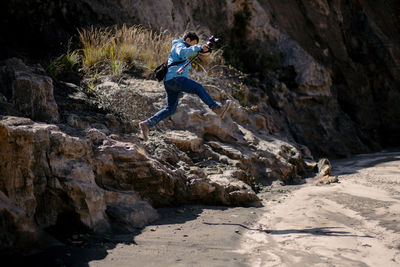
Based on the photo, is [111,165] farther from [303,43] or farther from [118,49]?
[303,43]

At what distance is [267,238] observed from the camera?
3920 millimetres

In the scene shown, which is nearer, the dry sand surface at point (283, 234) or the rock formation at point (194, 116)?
the dry sand surface at point (283, 234)

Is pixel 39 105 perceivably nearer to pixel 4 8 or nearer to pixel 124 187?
pixel 124 187

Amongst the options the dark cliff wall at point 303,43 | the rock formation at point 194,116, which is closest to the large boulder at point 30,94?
the rock formation at point 194,116

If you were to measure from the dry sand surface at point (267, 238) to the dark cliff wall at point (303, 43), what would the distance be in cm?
468

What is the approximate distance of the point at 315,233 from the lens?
157 inches

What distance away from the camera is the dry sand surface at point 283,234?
3279 mm

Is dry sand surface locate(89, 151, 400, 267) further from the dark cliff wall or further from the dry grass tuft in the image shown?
the dark cliff wall

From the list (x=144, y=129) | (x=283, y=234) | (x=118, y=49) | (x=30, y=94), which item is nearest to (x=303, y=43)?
(x=118, y=49)

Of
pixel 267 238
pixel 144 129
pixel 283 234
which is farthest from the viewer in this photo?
pixel 144 129

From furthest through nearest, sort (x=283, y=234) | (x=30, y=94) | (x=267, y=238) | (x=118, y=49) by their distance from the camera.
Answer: (x=118, y=49) < (x=30, y=94) < (x=283, y=234) < (x=267, y=238)

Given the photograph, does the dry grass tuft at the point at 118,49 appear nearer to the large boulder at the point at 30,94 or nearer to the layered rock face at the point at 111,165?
the layered rock face at the point at 111,165

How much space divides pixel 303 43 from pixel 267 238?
9322mm

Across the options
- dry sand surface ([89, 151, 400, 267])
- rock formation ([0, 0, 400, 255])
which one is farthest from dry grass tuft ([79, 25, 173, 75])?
dry sand surface ([89, 151, 400, 267])
